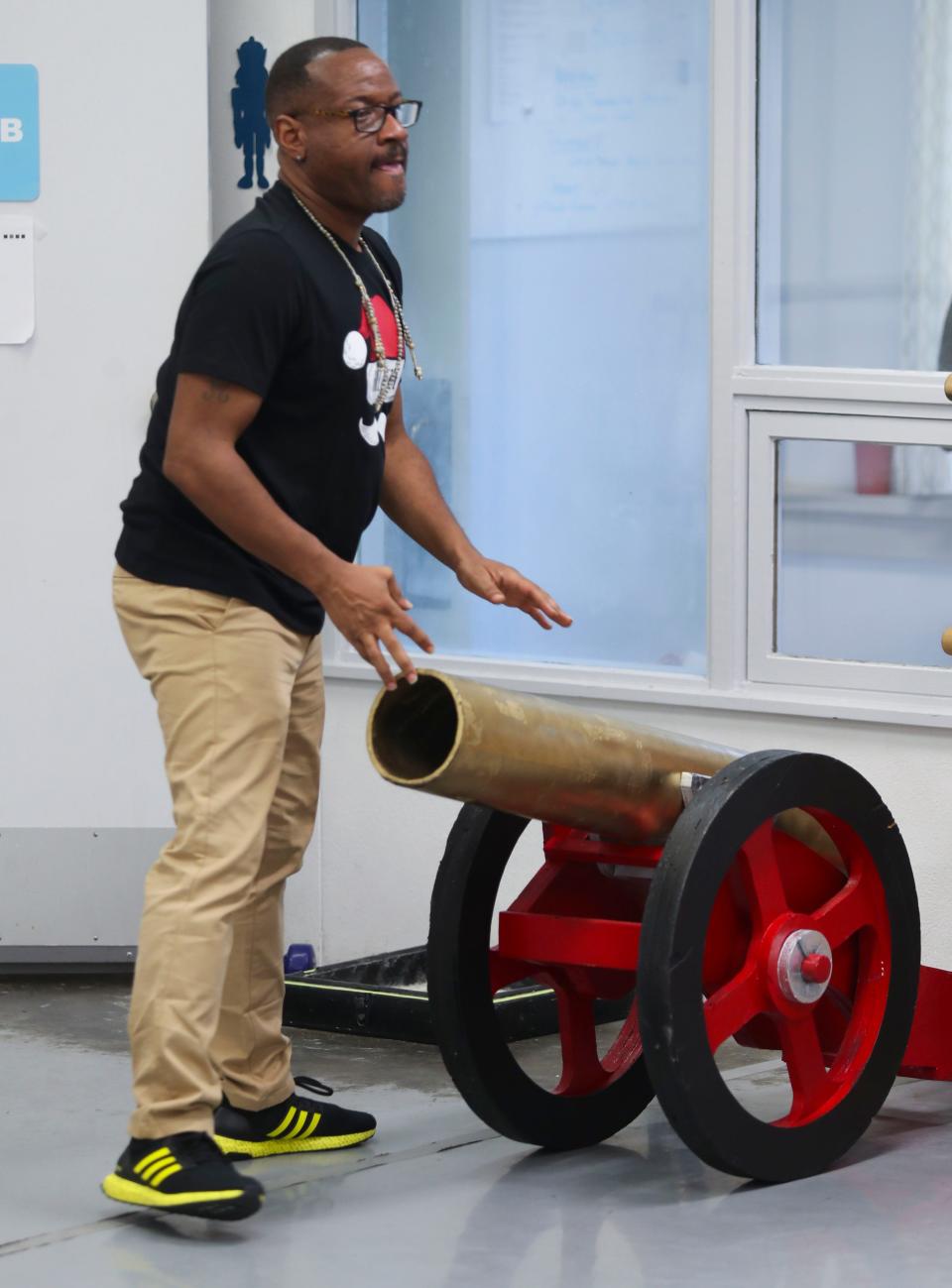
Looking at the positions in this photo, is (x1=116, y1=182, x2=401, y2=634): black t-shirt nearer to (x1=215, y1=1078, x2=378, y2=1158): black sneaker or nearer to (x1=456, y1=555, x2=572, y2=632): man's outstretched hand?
(x1=456, y1=555, x2=572, y2=632): man's outstretched hand

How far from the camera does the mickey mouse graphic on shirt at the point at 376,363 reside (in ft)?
9.97

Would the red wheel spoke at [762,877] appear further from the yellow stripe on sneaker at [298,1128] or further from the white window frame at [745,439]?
the white window frame at [745,439]

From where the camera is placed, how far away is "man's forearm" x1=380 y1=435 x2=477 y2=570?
131 inches

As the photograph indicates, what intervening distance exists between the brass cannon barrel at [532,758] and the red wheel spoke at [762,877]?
95 mm

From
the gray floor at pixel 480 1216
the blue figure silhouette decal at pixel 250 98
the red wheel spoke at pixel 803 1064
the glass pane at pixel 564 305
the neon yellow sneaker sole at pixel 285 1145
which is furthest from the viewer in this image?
the blue figure silhouette decal at pixel 250 98

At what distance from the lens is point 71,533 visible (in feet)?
14.7

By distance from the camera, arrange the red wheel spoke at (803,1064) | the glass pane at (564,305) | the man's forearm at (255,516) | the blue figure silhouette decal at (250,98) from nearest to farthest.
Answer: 1. the man's forearm at (255,516)
2. the red wheel spoke at (803,1064)
3. the glass pane at (564,305)
4. the blue figure silhouette decal at (250,98)

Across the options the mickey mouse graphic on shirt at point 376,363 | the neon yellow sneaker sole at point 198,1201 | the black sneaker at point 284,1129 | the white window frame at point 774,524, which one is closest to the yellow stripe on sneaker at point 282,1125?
the black sneaker at point 284,1129

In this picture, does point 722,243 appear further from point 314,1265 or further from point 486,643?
point 314,1265

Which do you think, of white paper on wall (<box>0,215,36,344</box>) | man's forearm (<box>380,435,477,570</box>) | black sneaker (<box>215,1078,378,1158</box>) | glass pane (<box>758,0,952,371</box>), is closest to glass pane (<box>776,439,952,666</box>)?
glass pane (<box>758,0,952,371</box>)

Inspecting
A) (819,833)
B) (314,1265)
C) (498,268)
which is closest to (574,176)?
(498,268)

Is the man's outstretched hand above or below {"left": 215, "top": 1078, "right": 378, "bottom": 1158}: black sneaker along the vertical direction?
above

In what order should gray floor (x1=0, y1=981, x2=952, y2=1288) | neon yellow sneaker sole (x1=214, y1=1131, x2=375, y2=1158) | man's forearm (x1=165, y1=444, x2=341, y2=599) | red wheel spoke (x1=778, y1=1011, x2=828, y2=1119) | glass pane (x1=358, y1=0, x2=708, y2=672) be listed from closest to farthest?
1. gray floor (x1=0, y1=981, x2=952, y2=1288)
2. man's forearm (x1=165, y1=444, x2=341, y2=599)
3. red wheel spoke (x1=778, y1=1011, x2=828, y2=1119)
4. neon yellow sneaker sole (x1=214, y1=1131, x2=375, y2=1158)
5. glass pane (x1=358, y1=0, x2=708, y2=672)

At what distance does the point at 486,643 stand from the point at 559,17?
51.7 inches
